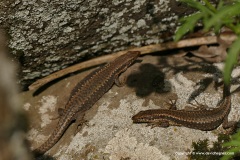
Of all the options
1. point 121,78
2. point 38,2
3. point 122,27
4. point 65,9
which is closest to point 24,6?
point 38,2

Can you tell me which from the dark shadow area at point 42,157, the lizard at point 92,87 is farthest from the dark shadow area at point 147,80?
the dark shadow area at point 42,157

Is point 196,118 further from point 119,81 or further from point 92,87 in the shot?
point 92,87

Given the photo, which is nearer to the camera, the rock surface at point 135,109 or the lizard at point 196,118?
the rock surface at point 135,109

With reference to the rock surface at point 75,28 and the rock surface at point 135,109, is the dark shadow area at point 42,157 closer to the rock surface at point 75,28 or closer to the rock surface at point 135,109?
the rock surface at point 135,109

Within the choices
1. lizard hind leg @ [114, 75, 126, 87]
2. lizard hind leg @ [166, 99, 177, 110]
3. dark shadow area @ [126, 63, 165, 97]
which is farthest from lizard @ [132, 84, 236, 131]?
lizard hind leg @ [114, 75, 126, 87]

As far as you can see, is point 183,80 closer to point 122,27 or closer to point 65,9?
point 122,27

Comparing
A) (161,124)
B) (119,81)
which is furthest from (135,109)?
(119,81)

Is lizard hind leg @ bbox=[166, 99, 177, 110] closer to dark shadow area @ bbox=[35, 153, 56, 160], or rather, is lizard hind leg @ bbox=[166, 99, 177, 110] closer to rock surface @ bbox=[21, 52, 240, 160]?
rock surface @ bbox=[21, 52, 240, 160]
